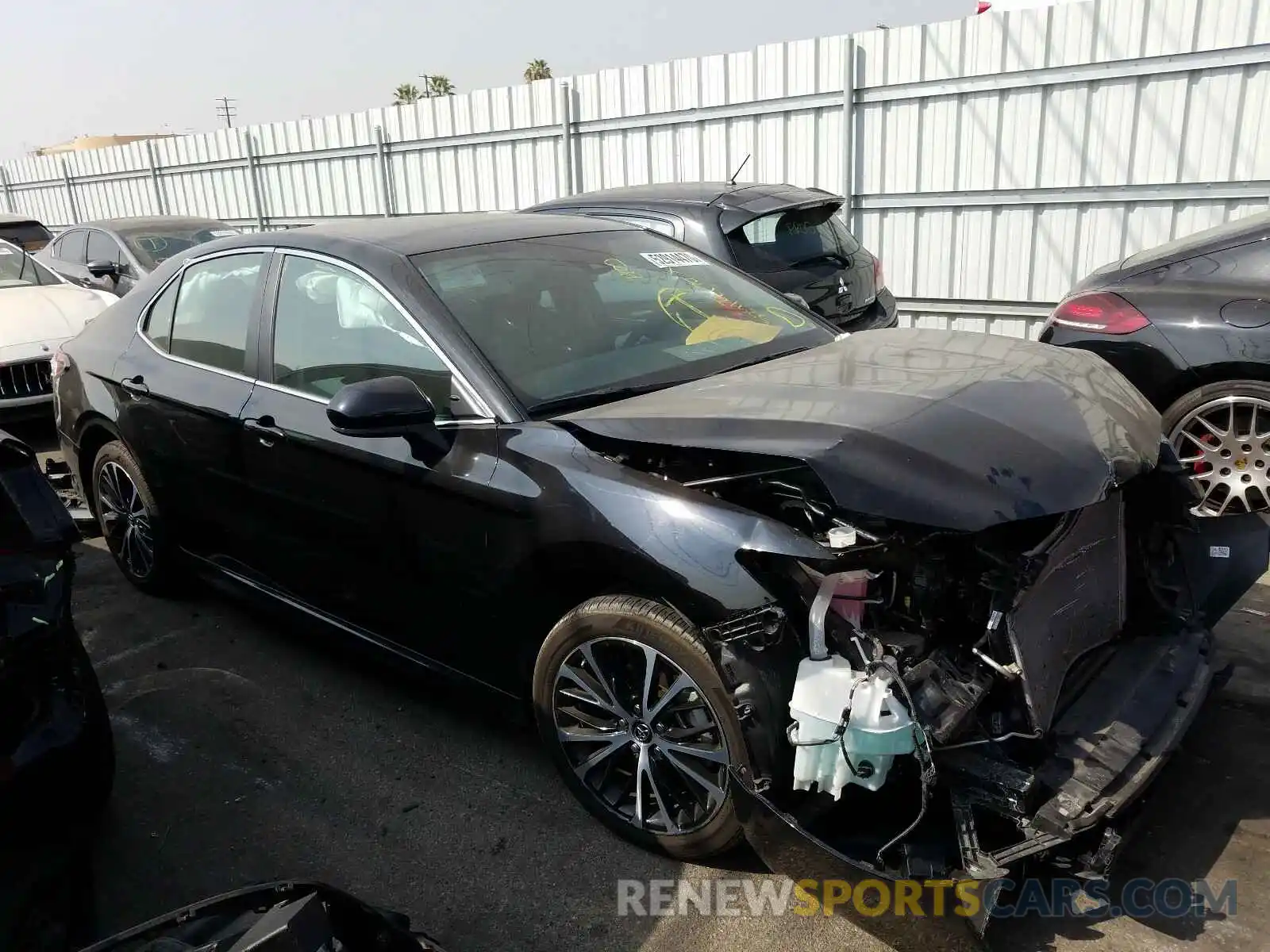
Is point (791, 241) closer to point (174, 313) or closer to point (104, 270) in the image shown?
point (174, 313)

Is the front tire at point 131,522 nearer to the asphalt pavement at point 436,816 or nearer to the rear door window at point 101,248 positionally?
the asphalt pavement at point 436,816

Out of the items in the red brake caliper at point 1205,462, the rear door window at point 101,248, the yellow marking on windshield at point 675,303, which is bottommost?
the red brake caliper at point 1205,462

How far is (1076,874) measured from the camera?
86.4 inches

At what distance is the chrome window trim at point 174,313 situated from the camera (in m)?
3.66

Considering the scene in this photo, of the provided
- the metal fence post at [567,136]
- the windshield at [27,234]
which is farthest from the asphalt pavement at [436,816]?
the windshield at [27,234]

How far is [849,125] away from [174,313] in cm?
631

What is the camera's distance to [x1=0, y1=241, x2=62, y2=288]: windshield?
325 inches

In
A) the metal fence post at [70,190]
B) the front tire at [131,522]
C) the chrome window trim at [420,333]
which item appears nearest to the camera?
the chrome window trim at [420,333]

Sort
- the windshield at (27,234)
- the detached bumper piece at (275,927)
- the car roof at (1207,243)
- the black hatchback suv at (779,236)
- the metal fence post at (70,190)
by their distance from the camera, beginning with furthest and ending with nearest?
the metal fence post at (70,190) < the windshield at (27,234) < the black hatchback suv at (779,236) < the car roof at (1207,243) < the detached bumper piece at (275,927)

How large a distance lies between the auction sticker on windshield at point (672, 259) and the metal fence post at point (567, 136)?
7021 millimetres

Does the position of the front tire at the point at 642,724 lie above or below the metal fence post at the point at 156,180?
below

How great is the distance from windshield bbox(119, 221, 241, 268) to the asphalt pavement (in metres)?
7.32

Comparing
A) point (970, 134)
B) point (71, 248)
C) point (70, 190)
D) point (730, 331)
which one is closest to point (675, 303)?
point (730, 331)

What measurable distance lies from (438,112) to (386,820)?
416 inches
